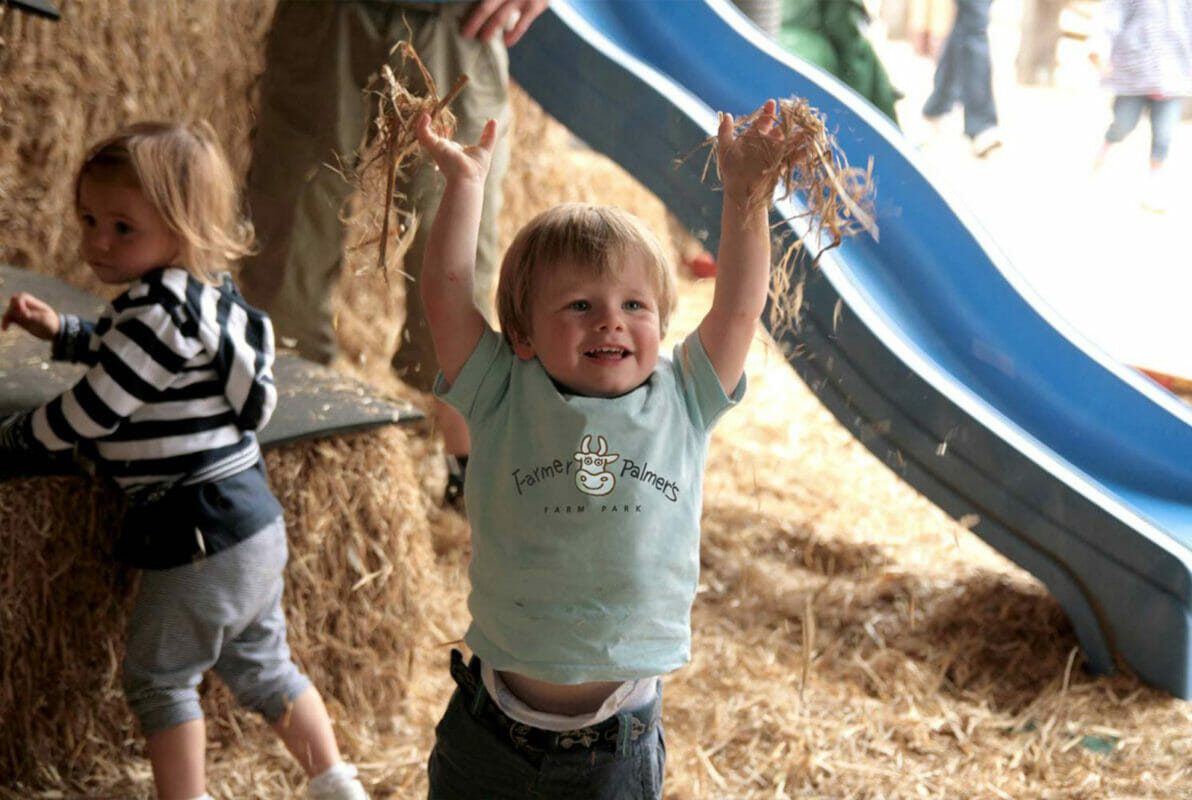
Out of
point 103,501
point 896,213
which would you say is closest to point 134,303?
point 103,501

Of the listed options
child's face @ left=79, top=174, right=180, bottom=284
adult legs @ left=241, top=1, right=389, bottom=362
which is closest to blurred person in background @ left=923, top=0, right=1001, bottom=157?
adult legs @ left=241, top=1, right=389, bottom=362

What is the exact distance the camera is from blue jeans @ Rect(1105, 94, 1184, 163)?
83.4 inches

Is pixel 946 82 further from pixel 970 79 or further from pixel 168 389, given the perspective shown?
pixel 168 389

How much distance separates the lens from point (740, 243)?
1.38 meters

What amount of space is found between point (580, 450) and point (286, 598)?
3.18 ft

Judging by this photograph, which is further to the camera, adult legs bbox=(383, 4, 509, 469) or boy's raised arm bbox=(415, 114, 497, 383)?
adult legs bbox=(383, 4, 509, 469)

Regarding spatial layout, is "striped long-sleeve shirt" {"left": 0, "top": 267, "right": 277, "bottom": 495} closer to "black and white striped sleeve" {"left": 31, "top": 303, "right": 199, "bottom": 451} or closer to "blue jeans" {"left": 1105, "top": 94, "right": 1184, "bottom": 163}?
"black and white striped sleeve" {"left": 31, "top": 303, "right": 199, "bottom": 451}

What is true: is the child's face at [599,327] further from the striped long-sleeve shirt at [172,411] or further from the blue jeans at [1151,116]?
the blue jeans at [1151,116]

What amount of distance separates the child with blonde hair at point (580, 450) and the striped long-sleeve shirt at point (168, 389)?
1.66ft

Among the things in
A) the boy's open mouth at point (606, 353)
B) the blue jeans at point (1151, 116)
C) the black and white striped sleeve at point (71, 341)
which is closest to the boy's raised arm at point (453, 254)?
the boy's open mouth at point (606, 353)

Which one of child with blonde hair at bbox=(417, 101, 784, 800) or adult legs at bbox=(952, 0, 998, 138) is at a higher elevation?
adult legs at bbox=(952, 0, 998, 138)

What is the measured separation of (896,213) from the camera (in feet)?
7.80

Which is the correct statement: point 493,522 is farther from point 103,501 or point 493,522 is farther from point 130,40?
point 130,40

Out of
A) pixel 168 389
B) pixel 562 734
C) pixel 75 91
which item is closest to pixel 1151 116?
pixel 562 734
